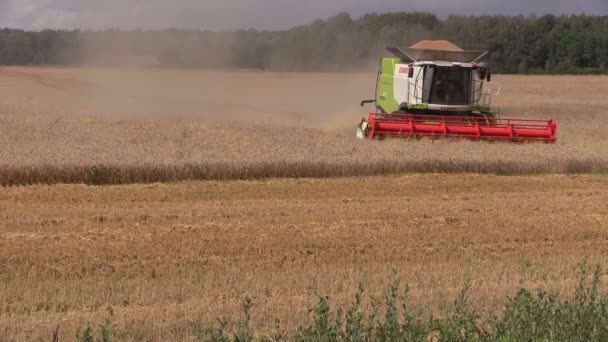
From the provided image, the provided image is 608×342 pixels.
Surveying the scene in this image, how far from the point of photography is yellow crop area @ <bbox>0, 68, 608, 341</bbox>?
6.40 m

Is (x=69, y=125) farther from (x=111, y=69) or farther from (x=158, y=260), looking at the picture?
(x=111, y=69)

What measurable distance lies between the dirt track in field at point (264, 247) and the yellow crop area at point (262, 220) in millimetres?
25

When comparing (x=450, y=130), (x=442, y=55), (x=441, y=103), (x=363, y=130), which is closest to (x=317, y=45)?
(x=442, y=55)

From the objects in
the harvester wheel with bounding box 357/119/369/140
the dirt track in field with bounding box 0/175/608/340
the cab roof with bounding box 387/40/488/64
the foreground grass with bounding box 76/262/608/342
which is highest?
the cab roof with bounding box 387/40/488/64

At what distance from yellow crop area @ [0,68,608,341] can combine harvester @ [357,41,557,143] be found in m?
0.93

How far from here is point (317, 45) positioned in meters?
38.5

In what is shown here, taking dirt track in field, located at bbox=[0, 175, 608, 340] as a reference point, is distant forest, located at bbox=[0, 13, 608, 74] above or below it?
above

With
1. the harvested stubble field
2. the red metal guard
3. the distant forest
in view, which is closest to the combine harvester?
the red metal guard

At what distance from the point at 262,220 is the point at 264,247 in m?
1.42

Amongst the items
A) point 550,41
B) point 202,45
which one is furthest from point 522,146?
point 550,41

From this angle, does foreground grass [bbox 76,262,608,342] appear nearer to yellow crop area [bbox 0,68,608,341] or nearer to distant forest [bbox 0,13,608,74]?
yellow crop area [bbox 0,68,608,341]

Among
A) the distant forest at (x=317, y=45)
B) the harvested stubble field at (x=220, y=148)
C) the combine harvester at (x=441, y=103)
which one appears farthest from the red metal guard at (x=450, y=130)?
the distant forest at (x=317, y=45)

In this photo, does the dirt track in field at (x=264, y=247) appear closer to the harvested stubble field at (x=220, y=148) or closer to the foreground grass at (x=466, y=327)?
the harvested stubble field at (x=220, y=148)

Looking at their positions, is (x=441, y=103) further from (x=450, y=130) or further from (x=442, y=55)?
(x=450, y=130)
